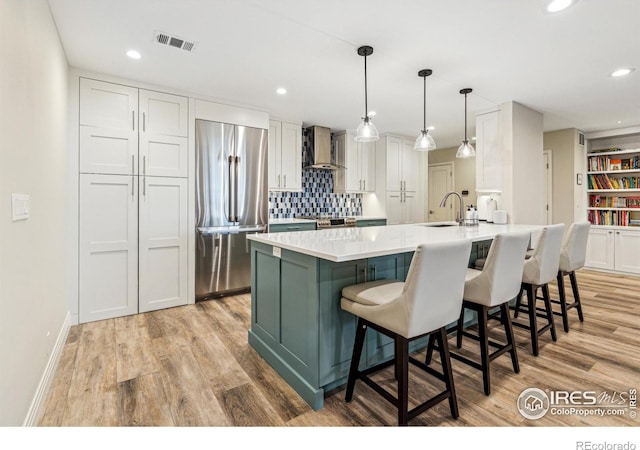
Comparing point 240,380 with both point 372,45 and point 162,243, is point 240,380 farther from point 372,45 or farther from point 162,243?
point 372,45

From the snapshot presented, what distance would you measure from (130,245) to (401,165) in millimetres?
4556

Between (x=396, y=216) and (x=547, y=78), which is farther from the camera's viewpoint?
(x=396, y=216)

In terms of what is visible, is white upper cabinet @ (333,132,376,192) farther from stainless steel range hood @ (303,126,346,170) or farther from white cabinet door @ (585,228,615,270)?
white cabinet door @ (585,228,615,270)

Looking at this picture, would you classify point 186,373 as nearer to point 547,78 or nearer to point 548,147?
point 547,78

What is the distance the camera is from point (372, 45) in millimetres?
2607

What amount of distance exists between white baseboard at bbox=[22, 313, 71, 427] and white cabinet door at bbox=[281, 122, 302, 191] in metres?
3.15

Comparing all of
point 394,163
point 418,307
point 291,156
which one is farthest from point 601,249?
point 418,307

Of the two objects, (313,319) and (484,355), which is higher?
(313,319)

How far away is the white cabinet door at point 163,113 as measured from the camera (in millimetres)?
3365

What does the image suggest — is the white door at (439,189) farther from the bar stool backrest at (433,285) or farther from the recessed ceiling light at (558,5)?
the bar stool backrest at (433,285)

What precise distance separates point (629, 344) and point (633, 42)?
2.48 meters

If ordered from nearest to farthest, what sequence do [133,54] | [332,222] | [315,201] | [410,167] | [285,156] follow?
1. [133,54]
2. [285,156]
3. [332,222]
4. [315,201]
5. [410,167]

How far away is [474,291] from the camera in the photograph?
201cm

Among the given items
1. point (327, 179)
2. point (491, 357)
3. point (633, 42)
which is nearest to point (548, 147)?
point (633, 42)
